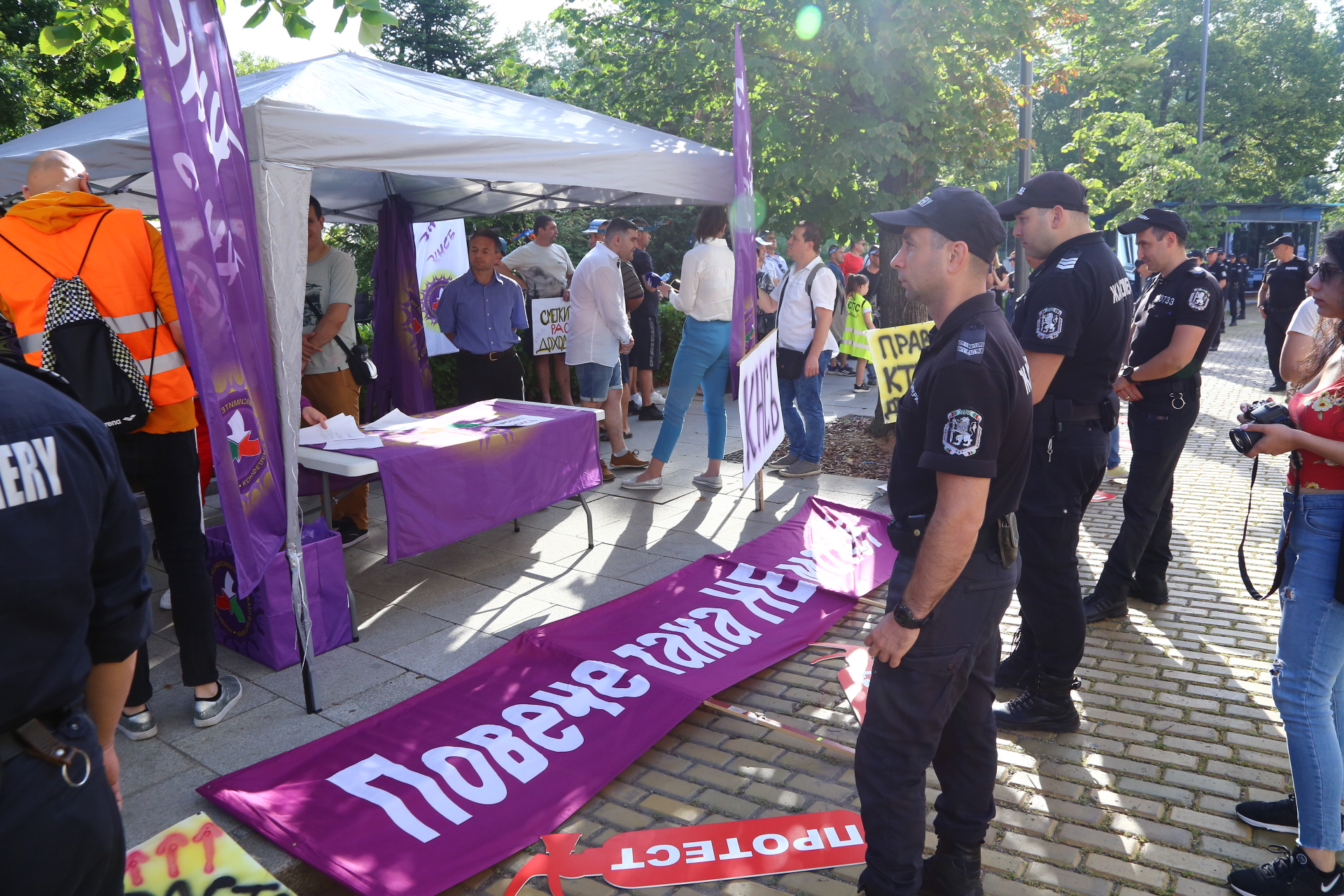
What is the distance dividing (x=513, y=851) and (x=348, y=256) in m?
4.10

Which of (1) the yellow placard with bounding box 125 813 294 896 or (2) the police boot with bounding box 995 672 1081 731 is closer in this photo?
(1) the yellow placard with bounding box 125 813 294 896

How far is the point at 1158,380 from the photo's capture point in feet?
14.4

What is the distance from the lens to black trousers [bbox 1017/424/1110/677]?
3.39 metres

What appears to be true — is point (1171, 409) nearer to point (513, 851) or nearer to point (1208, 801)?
point (1208, 801)

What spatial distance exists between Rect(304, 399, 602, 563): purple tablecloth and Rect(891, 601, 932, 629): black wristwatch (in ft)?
9.14

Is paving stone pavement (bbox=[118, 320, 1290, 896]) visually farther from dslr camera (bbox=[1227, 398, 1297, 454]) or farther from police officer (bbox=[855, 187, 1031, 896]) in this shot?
dslr camera (bbox=[1227, 398, 1297, 454])

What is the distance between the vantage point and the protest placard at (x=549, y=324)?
29.1 ft

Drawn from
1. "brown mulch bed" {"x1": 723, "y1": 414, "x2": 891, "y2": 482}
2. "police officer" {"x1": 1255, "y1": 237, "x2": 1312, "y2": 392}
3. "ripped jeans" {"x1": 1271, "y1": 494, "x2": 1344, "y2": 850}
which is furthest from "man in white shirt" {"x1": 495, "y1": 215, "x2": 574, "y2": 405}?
"police officer" {"x1": 1255, "y1": 237, "x2": 1312, "y2": 392}

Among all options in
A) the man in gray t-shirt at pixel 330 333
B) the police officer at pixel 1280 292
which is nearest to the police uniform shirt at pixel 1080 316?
the man in gray t-shirt at pixel 330 333

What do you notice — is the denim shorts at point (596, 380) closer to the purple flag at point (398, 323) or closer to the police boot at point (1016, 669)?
the purple flag at point (398, 323)

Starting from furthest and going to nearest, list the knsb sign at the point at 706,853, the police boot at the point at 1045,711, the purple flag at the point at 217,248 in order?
the police boot at the point at 1045,711
the purple flag at the point at 217,248
the knsb sign at the point at 706,853

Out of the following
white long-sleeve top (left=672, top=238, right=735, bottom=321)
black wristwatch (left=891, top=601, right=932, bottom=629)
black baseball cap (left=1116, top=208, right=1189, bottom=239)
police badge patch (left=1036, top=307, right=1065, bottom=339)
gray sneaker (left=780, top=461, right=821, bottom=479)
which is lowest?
gray sneaker (left=780, top=461, right=821, bottom=479)

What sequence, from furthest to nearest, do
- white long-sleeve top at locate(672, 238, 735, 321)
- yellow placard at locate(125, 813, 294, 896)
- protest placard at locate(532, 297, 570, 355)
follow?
protest placard at locate(532, 297, 570, 355)
white long-sleeve top at locate(672, 238, 735, 321)
yellow placard at locate(125, 813, 294, 896)

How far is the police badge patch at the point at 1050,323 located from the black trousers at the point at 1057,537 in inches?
16.8
